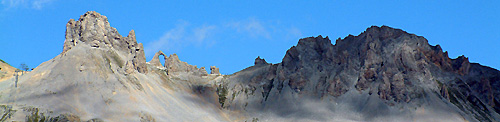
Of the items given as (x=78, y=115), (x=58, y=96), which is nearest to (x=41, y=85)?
(x=58, y=96)

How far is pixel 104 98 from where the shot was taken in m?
198

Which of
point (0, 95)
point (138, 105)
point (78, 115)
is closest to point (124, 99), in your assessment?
point (138, 105)

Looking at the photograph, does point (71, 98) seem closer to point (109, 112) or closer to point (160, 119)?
point (109, 112)

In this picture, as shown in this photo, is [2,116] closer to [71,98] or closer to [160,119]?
[71,98]

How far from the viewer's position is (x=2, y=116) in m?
180

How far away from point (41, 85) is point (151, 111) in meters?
31.5

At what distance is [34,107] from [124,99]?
82.9 ft

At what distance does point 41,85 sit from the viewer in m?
198

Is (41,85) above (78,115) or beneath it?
above

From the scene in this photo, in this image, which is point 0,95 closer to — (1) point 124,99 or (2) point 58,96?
(2) point 58,96

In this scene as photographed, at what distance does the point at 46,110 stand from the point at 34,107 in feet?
11.7

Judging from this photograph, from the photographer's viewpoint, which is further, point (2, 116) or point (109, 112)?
point (109, 112)

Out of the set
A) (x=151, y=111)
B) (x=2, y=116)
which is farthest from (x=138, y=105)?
(x=2, y=116)

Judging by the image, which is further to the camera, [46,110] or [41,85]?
[41,85]
